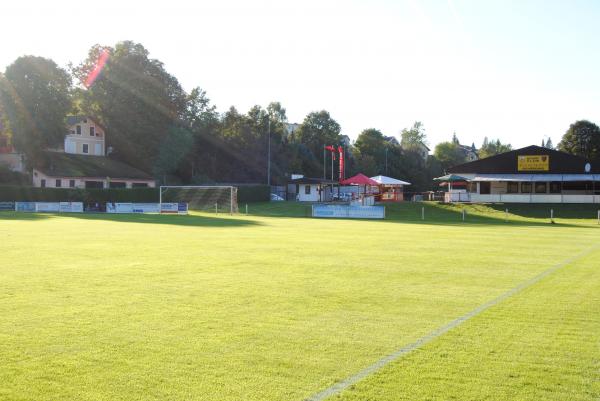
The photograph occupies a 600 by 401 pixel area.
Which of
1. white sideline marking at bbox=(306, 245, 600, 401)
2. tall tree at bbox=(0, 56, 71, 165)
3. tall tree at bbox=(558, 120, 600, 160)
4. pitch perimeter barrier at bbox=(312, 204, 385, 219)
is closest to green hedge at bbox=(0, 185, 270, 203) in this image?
tall tree at bbox=(0, 56, 71, 165)

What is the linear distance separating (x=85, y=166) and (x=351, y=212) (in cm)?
3917

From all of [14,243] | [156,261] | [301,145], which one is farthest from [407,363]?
[301,145]

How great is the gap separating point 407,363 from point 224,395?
7.26 ft

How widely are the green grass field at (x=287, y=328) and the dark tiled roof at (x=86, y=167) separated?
5625 cm

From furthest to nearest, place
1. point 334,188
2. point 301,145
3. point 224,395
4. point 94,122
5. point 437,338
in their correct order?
1. point 301,145
2. point 334,188
3. point 94,122
4. point 437,338
5. point 224,395

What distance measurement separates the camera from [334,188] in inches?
3615

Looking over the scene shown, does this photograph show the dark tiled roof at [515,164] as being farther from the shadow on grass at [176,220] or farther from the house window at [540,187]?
the shadow on grass at [176,220]

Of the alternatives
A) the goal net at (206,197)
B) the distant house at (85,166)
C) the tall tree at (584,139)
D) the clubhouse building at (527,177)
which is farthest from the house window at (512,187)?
the distant house at (85,166)

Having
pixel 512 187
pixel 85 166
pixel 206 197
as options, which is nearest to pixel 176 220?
pixel 206 197

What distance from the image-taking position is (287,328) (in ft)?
26.8

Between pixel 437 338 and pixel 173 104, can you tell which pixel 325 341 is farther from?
pixel 173 104

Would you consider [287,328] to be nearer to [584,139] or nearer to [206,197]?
[206,197]

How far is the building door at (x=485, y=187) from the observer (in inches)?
2597

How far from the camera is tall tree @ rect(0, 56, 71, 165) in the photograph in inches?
2638
